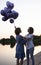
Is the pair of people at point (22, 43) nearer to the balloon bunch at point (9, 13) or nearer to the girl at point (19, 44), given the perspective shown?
the girl at point (19, 44)

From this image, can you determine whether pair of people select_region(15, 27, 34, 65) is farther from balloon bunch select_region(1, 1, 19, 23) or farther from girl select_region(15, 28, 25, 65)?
balloon bunch select_region(1, 1, 19, 23)

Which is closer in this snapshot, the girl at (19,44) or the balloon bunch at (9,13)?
the girl at (19,44)

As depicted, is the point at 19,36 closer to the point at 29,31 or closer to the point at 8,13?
the point at 29,31

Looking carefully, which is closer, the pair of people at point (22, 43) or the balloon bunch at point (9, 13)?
the pair of people at point (22, 43)

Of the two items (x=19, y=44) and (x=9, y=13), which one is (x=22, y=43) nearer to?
(x=19, y=44)

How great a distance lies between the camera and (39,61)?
8.04 m

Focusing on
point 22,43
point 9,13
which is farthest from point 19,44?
point 9,13

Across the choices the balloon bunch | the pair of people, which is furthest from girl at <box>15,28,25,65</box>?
the balloon bunch

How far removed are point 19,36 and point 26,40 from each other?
197 mm

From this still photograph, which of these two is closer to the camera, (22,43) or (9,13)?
(22,43)

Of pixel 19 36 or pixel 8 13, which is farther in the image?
pixel 8 13

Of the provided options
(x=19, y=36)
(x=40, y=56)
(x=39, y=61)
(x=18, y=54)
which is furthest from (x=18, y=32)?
(x=40, y=56)

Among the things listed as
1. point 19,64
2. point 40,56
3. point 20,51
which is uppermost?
point 20,51

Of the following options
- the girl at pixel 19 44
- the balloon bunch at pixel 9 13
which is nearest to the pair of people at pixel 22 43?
the girl at pixel 19 44
